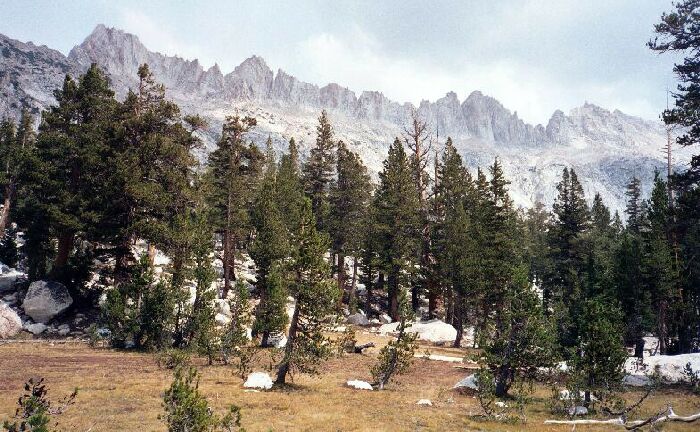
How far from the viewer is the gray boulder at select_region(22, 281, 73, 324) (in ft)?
99.1

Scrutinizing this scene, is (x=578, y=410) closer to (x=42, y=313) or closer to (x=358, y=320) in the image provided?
(x=358, y=320)

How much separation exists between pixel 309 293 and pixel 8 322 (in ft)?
75.5

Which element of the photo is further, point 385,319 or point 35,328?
point 385,319

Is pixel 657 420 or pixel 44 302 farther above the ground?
pixel 657 420

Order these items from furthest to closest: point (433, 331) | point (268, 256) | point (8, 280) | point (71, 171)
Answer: point (433, 331) < point (8, 280) < point (71, 171) < point (268, 256)

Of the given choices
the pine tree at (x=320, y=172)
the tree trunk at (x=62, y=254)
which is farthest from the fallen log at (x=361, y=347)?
the pine tree at (x=320, y=172)

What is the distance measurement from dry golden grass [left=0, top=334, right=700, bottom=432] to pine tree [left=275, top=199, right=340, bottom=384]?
66.4 inches

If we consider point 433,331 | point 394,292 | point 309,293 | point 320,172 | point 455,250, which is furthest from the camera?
point 320,172

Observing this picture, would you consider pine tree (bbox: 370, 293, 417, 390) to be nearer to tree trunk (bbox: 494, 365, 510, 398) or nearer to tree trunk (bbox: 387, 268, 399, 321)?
tree trunk (bbox: 494, 365, 510, 398)

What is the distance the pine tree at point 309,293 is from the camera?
60.4 ft

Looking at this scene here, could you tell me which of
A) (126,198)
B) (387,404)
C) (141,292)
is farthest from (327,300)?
(126,198)

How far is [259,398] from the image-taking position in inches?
674

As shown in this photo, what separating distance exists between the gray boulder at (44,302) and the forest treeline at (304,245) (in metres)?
1.53

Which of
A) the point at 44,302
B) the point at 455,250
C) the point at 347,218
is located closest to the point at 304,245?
the point at 455,250
